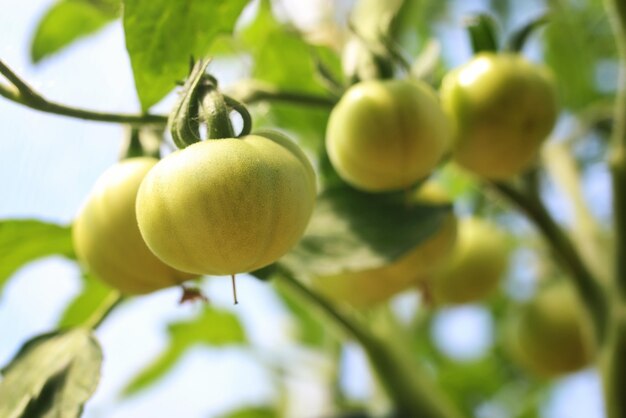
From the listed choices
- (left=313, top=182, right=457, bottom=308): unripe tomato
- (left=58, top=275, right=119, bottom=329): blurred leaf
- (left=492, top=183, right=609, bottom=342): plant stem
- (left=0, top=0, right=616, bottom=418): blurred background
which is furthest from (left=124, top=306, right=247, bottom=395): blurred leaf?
(left=492, top=183, right=609, bottom=342): plant stem

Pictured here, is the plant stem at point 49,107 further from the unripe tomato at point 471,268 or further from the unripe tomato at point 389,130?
the unripe tomato at point 471,268

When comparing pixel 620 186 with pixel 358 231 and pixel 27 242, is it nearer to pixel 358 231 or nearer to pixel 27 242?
pixel 358 231

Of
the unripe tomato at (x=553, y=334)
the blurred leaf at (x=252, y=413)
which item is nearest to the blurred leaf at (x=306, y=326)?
the blurred leaf at (x=252, y=413)

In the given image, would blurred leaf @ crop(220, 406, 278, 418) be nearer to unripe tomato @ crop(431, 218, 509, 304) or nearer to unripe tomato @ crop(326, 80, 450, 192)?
unripe tomato @ crop(431, 218, 509, 304)

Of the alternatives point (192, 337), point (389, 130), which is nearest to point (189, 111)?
point (389, 130)

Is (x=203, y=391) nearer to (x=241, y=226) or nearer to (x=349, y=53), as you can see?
(x=349, y=53)

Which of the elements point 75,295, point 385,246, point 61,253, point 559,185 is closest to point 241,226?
point 385,246

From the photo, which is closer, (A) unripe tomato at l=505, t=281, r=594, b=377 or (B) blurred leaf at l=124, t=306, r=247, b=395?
(A) unripe tomato at l=505, t=281, r=594, b=377
